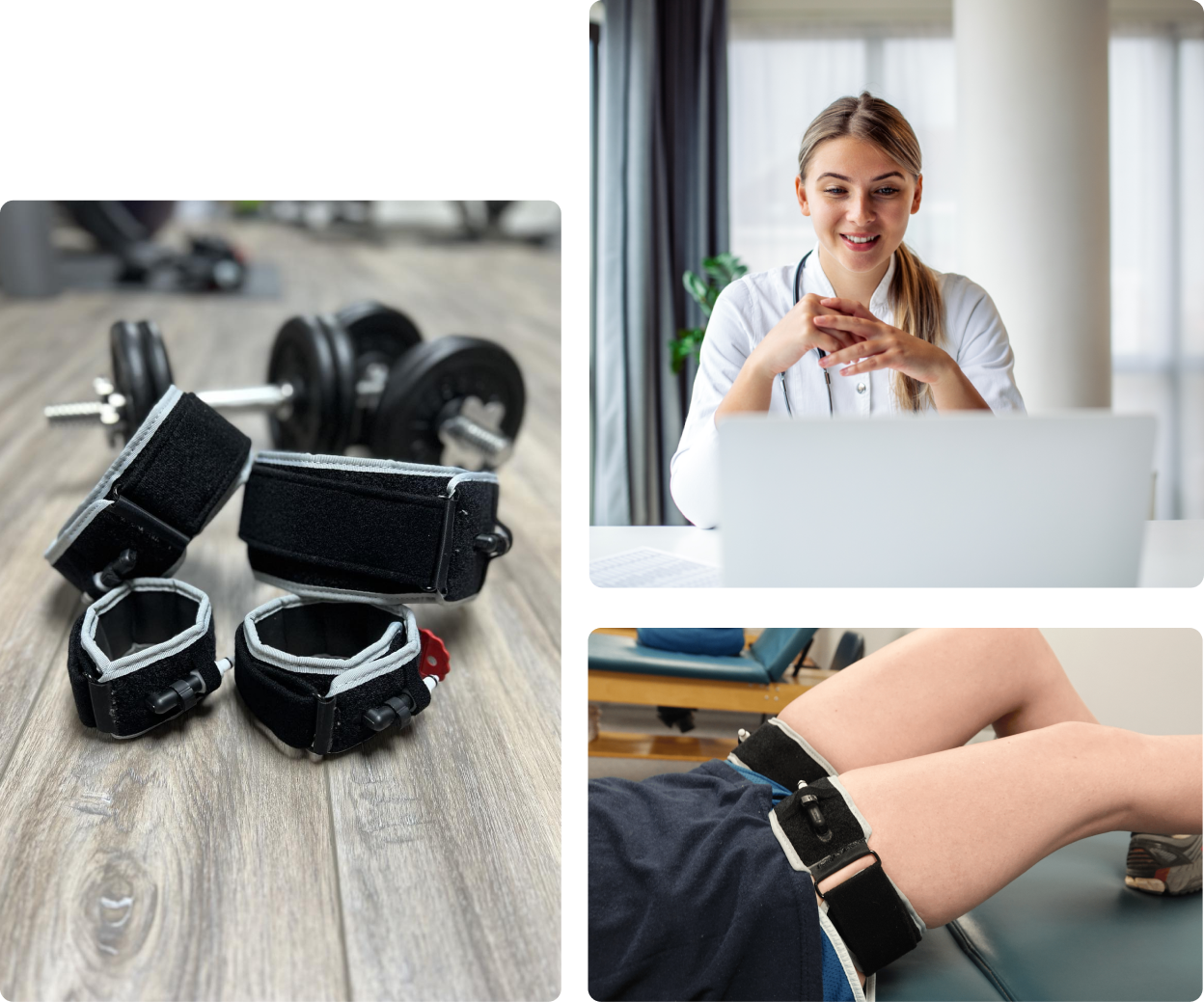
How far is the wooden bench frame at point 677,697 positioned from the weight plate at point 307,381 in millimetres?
540

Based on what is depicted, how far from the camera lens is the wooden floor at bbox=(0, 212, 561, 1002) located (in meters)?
0.52

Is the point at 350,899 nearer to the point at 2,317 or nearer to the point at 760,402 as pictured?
the point at 760,402

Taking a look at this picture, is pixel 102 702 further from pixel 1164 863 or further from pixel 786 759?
pixel 1164 863

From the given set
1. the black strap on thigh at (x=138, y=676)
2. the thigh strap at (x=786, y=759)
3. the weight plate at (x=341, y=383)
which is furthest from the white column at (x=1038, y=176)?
the weight plate at (x=341, y=383)

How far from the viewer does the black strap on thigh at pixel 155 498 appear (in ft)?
2.38

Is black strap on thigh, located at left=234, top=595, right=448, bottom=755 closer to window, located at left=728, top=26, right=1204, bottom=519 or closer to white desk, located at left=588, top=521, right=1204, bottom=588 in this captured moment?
white desk, located at left=588, top=521, right=1204, bottom=588

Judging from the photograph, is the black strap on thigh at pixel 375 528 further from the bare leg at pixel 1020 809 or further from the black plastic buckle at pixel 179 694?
the bare leg at pixel 1020 809

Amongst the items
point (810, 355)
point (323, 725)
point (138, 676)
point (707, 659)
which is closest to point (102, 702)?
point (138, 676)

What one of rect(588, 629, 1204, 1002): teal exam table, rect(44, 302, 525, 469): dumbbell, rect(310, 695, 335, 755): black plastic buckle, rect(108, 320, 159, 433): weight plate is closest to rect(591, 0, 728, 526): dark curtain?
rect(588, 629, 1204, 1002): teal exam table

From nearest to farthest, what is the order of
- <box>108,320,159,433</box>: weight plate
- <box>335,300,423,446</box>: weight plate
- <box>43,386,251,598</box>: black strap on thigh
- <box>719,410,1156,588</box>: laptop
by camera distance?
1. <box>719,410,1156,588</box>: laptop
2. <box>43,386,251,598</box>: black strap on thigh
3. <box>108,320,159,433</box>: weight plate
4. <box>335,300,423,446</box>: weight plate

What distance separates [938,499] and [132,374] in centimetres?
74

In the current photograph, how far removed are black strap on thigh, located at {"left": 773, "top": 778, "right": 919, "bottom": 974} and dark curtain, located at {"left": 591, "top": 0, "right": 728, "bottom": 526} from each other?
0.67 ft

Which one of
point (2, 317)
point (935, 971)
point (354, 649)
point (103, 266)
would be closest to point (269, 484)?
point (354, 649)

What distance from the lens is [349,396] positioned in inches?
40.6
